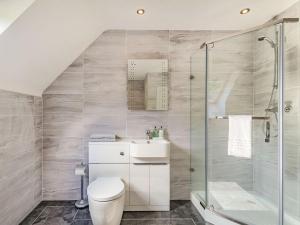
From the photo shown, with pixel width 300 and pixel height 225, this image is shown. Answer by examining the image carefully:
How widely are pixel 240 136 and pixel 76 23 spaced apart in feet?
6.63

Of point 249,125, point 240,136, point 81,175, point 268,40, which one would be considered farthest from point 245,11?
point 81,175

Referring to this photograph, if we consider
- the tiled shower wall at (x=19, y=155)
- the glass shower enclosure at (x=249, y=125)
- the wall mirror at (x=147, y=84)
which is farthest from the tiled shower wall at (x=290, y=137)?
the tiled shower wall at (x=19, y=155)

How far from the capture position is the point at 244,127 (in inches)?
75.4

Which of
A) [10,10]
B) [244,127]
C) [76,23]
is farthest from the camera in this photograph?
[76,23]

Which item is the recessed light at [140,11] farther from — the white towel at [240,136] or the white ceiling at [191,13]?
the white towel at [240,136]

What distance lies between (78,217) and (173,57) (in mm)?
2256

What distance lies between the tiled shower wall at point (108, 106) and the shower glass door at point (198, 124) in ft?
0.27

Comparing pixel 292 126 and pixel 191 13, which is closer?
pixel 292 126

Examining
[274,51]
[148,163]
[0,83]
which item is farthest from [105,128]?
[274,51]

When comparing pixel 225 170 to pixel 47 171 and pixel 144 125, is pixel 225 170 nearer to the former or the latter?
pixel 144 125

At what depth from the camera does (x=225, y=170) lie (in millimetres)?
2291

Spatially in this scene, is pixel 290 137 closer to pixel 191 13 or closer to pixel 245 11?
pixel 245 11

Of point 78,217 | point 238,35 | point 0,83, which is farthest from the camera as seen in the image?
point 78,217

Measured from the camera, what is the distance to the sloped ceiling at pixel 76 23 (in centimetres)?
168
